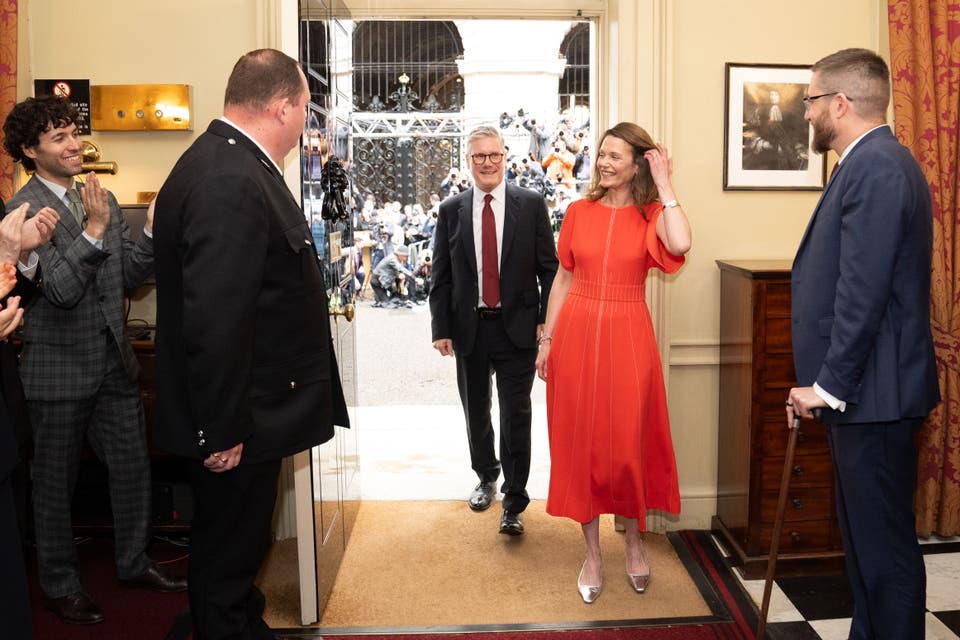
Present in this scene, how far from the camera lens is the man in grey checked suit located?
2764mm

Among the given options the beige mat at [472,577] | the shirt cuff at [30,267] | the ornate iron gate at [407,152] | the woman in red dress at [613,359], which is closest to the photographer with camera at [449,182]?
the ornate iron gate at [407,152]

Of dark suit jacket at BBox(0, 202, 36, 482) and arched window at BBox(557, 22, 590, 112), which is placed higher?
arched window at BBox(557, 22, 590, 112)

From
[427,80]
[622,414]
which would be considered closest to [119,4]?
[622,414]

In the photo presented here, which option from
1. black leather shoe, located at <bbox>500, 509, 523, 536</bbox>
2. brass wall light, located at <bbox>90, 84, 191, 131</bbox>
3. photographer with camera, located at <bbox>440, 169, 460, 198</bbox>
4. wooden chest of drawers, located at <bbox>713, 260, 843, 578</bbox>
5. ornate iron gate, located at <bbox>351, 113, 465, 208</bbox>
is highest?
ornate iron gate, located at <bbox>351, 113, 465, 208</bbox>

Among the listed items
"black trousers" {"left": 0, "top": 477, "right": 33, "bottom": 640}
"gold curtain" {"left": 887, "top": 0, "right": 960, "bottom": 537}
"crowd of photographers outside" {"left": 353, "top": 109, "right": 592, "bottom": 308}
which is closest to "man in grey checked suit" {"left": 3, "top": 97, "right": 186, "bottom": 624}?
"black trousers" {"left": 0, "top": 477, "right": 33, "bottom": 640}

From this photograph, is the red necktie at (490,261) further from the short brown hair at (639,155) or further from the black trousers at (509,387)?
the short brown hair at (639,155)

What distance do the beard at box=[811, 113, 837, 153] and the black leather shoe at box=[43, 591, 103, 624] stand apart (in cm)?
276

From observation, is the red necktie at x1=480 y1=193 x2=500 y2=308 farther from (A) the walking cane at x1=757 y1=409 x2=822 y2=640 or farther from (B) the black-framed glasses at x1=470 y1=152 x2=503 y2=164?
(A) the walking cane at x1=757 y1=409 x2=822 y2=640

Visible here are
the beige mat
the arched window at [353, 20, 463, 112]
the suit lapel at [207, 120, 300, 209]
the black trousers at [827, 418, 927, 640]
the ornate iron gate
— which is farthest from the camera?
the ornate iron gate

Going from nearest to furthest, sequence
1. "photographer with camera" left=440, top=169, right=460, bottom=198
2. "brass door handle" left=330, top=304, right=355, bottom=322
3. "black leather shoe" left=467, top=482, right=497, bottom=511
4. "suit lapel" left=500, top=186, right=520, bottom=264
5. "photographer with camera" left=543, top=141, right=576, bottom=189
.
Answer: "brass door handle" left=330, top=304, right=355, bottom=322 < "suit lapel" left=500, top=186, right=520, bottom=264 < "black leather shoe" left=467, top=482, right=497, bottom=511 < "photographer with camera" left=543, top=141, right=576, bottom=189 < "photographer with camera" left=440, top=169, right=460, bottom=198

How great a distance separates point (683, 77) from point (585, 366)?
1351mm

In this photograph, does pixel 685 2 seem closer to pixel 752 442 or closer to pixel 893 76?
pixel 893 76


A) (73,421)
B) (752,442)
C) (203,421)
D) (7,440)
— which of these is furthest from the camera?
(752,442)

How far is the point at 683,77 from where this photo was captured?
11.4ft
